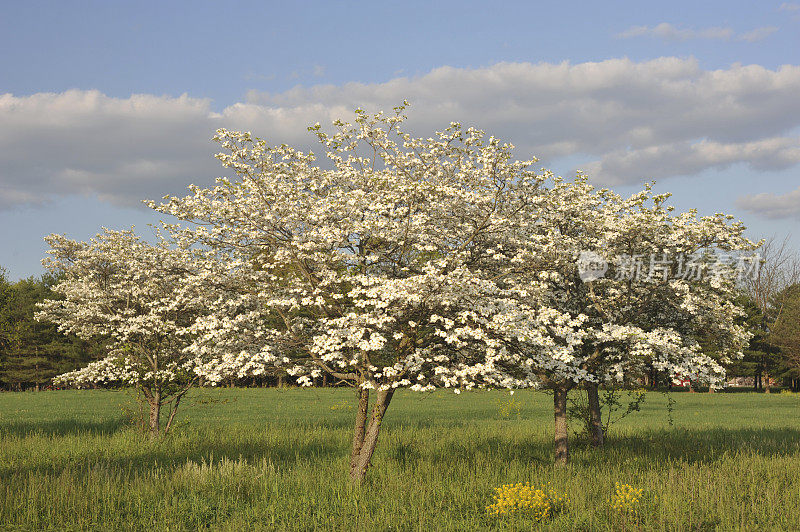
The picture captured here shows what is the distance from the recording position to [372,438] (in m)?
14.8

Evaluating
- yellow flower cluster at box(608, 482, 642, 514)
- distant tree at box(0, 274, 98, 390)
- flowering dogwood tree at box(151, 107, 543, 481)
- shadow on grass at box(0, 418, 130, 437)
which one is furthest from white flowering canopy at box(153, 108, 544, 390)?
distant tree at box(0, 274, 98, 390)

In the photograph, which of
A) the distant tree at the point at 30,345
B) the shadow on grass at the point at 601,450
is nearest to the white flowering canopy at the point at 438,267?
the shadow on grass at the point at 601,450

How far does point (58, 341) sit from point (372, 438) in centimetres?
7376

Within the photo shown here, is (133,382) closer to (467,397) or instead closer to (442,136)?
(442,136)

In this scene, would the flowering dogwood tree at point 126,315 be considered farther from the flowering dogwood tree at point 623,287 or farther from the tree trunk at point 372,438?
the flowering dogwood tree at point 623,287

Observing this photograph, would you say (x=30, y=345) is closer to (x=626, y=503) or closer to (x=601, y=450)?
(x=601, y=450)

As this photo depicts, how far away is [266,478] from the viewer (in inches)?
596

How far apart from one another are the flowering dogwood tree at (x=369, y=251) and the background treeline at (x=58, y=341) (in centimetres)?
5758

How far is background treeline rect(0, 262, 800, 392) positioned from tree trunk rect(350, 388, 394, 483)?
2256 inches

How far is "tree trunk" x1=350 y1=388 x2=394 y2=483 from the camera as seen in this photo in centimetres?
1461

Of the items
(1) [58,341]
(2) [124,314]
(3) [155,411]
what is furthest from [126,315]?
(1) [58,341]

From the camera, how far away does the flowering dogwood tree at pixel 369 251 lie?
42.6 ft

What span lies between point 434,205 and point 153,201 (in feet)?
24.2
